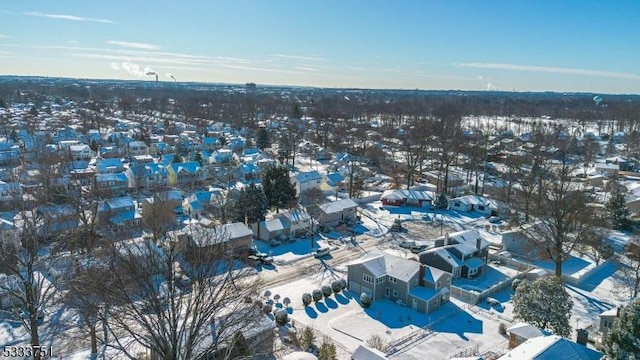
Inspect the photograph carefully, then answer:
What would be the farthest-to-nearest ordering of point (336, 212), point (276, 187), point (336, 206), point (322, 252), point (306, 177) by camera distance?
point (306, 177) < point (336, 206) < point (336, 212) < point (276, 187) < point (322, 252)

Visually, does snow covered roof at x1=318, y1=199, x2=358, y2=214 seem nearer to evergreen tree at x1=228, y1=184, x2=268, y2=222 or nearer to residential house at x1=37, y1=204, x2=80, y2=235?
evergreen tree at x1=228, y1=184, x2=268, y2=222

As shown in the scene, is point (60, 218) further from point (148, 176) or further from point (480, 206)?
point (480, 206)

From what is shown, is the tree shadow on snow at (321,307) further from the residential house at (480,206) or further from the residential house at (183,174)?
the residential house at (183,174)

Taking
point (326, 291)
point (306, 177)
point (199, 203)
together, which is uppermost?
point (306, 177)

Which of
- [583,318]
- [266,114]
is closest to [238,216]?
[583,318]

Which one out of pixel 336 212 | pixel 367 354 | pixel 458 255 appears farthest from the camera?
pixel 336 212

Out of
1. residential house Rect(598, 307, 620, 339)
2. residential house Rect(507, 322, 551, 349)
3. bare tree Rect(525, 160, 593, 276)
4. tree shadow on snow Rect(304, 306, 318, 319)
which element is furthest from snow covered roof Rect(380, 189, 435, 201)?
residential house Rect(507, 322, 551, 349)

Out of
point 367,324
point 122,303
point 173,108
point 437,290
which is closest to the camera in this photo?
point 122,303

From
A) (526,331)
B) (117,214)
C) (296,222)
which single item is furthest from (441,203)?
(117,214)

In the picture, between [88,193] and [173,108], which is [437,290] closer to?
[88,193]
